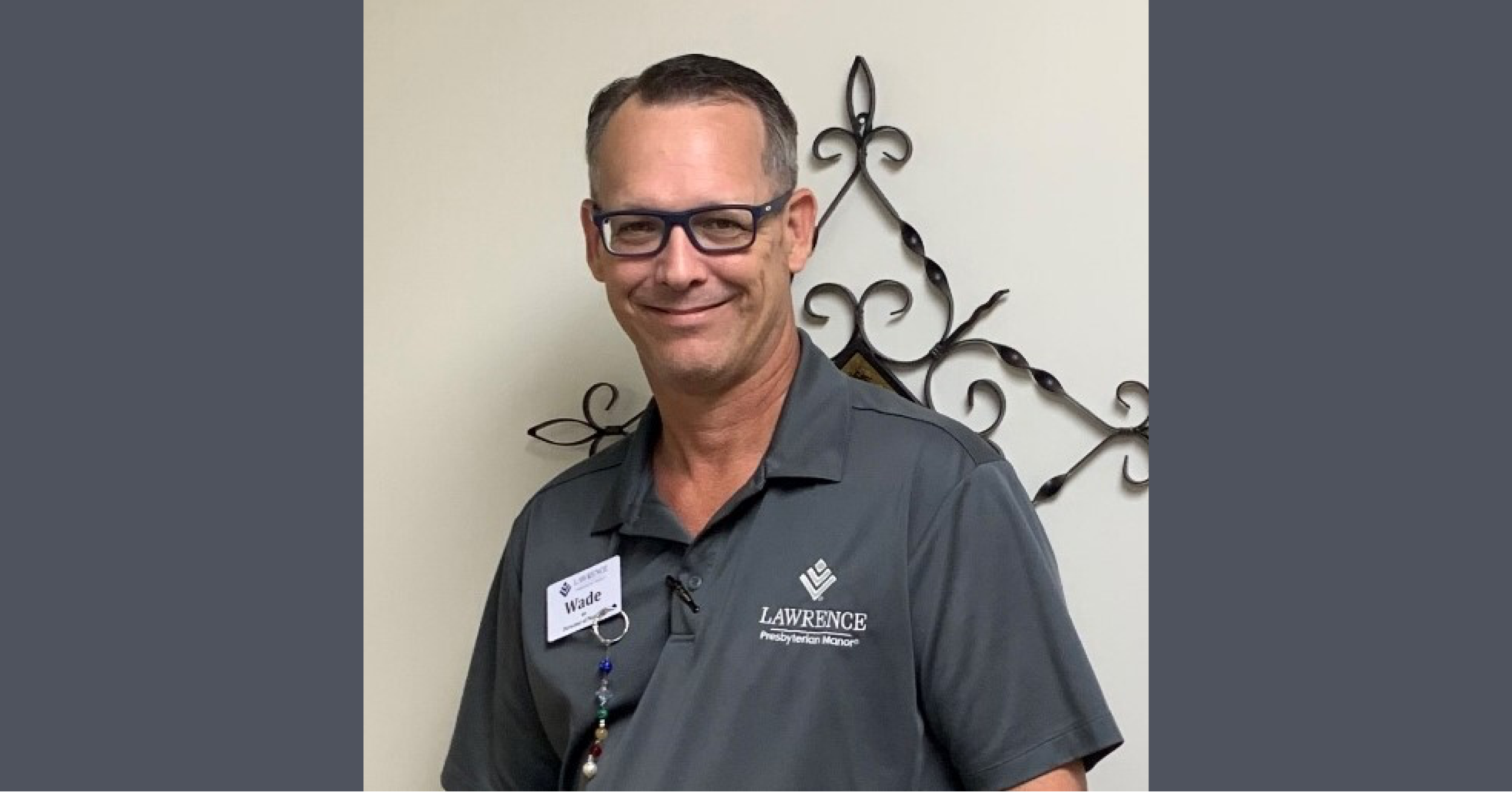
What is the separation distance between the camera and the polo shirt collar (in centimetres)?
129

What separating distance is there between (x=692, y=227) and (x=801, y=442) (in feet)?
0.77

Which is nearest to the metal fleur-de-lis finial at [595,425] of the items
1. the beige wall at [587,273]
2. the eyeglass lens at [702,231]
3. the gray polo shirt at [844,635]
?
the beige wall at [587,273]

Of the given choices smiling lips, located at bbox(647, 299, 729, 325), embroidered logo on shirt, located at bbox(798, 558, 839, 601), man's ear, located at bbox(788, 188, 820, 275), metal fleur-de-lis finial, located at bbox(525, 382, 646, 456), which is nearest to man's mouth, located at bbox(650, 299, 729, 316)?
smiling lips, located at bbox(647, 299, 729, 325)

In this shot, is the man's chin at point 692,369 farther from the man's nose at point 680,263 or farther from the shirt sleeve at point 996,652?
the shirt sleeve at point 996,652

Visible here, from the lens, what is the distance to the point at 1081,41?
57.1 inches

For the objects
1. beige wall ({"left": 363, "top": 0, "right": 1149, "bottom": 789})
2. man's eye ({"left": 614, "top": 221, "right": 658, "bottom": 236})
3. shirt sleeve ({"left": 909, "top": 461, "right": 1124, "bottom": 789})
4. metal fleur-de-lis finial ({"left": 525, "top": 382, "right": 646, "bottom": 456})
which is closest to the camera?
shirt sleeve ({"left": 909, "top": 461, "right": 1124, "bottom": 789})

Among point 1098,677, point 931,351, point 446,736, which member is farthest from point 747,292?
point 446,736

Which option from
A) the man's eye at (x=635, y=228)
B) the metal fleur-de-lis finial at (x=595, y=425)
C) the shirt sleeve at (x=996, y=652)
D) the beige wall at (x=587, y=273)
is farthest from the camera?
the metal fleur-de-lis finial at (x=595, y=425)

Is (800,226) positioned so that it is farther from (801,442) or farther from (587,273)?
(587,273)

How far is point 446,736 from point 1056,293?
3.07ft

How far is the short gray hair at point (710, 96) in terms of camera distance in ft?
4.26

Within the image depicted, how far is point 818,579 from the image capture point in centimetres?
124

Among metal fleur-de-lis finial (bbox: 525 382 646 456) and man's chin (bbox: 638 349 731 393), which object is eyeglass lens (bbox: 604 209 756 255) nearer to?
man's chin (bbox: 638 349 731 393)

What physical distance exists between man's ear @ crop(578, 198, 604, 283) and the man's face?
0.02m
